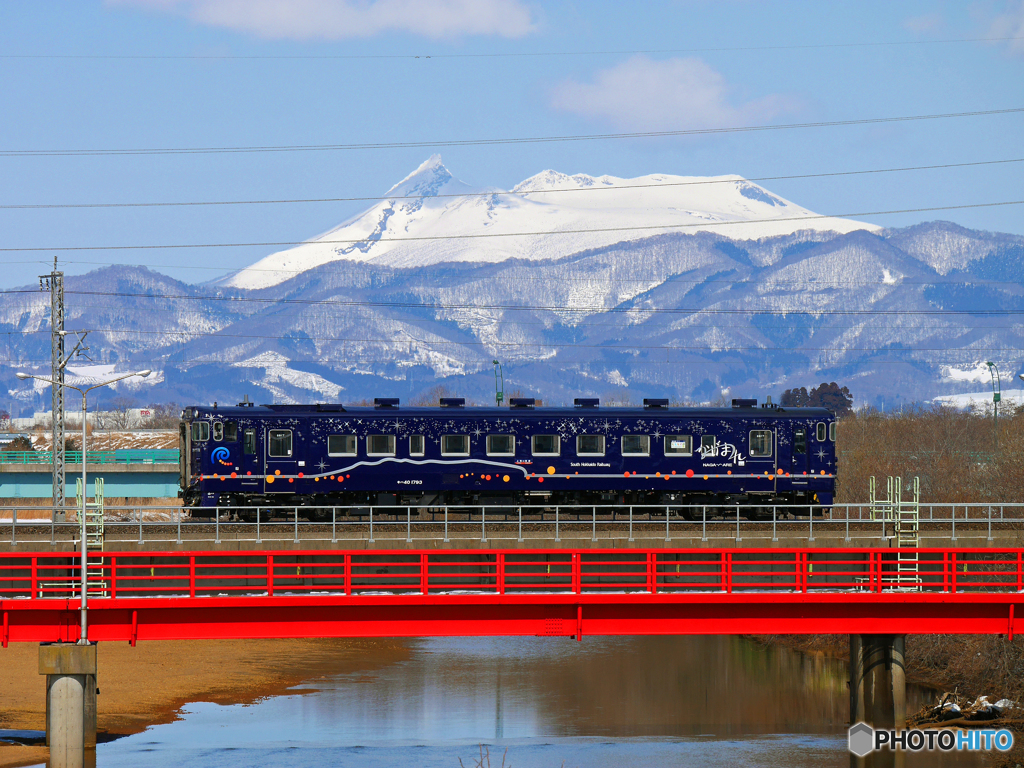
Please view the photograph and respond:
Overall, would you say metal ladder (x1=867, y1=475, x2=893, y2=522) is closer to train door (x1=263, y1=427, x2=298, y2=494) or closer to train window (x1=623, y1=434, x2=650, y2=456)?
train window (x1=623, y1=434, x2=650, y2=456)

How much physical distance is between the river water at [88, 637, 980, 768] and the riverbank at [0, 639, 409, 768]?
1.56 meters

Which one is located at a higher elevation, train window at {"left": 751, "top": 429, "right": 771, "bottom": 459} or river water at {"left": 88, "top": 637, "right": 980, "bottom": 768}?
train window at {"left": 751, "top": 429, "right": 771, "bottom": 459}

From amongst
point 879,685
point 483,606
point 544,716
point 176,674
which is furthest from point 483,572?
point 176,674

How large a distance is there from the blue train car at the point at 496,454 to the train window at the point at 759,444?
4 cm

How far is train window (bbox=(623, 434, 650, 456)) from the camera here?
176ft

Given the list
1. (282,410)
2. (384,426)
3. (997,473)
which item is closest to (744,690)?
(384,426)

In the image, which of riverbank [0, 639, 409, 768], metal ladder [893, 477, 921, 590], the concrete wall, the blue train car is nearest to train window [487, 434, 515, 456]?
the blue train car

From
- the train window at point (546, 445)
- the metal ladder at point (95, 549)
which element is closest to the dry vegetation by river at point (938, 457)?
the train window at point (546, 445)

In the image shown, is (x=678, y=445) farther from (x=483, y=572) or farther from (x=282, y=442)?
(x=282, y=442)

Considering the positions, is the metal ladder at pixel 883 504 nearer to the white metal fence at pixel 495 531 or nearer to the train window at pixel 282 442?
the white metal fence at pixel 495 531

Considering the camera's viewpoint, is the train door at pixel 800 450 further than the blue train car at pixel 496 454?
Yes

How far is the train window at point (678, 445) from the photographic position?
53.7 m

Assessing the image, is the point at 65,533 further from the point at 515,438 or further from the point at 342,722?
the point at 515,438

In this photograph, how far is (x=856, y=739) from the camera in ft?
135
